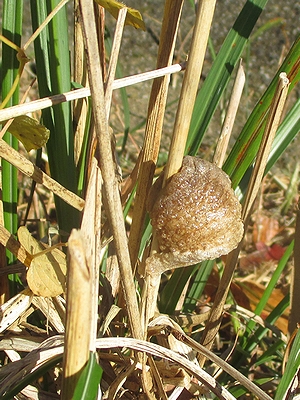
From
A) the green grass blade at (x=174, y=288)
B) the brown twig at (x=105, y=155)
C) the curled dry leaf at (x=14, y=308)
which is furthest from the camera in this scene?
the green grass blade at (x=174, y=288)

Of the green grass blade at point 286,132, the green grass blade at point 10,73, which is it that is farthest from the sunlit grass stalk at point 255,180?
the green grass blade at point 10,73

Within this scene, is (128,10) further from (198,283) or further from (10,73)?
(198,283)

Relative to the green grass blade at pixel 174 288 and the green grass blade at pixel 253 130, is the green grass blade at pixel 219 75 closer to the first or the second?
the green grass blade at pixel 253 130

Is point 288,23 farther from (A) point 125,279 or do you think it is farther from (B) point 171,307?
(A) point 125,279

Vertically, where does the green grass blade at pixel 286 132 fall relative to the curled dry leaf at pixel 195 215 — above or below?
above

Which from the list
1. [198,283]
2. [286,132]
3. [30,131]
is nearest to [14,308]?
[30,131]

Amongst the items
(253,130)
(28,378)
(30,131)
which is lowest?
(28,378)

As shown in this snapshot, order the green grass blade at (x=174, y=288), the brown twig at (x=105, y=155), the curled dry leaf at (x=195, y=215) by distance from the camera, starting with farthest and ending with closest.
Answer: the green grass blade at (x=174, y=288), the curled dry leaf at (x=195, y=215), the brown twig at (x=105, y=155)

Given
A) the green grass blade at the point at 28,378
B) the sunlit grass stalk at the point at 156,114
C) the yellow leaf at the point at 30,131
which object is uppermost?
the sunlit grass stalk at the point at 156,114
